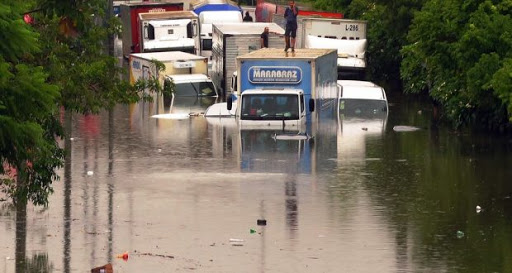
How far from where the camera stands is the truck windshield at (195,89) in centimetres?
5431

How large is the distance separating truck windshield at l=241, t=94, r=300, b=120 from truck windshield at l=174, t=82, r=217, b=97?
1206 centimetres

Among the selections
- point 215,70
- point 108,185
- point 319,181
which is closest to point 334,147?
point 319,181

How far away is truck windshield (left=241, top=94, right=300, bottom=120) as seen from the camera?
4222 cm

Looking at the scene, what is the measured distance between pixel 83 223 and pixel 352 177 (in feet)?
29.3

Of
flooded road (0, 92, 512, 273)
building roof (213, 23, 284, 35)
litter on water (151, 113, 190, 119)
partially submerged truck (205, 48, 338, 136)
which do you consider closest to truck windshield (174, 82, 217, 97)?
building roof (213, 23, 284, 35)

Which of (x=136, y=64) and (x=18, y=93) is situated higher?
(x=18, y=93)

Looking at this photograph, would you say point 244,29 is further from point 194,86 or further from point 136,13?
point 136,13

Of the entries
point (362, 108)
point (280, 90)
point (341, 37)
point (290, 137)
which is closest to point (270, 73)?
point (280, 90)

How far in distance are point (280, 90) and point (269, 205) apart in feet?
44.6

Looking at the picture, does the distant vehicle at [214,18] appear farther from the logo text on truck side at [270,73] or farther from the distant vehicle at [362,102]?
the logo text on truck side at [270,73]

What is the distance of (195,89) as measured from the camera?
54.6 metres

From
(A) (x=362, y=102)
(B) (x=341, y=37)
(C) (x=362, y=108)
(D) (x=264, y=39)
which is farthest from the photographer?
(B) (x=341, y=37)

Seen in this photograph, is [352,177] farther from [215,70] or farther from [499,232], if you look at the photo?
[215,70]

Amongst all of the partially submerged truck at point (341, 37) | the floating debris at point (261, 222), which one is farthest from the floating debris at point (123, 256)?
the partially submerged truck at point (341, 37)
